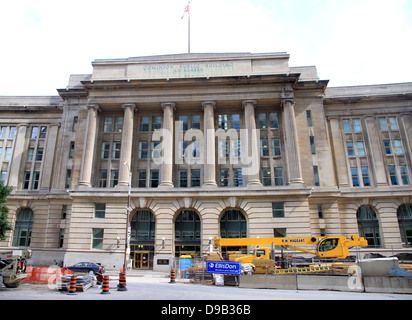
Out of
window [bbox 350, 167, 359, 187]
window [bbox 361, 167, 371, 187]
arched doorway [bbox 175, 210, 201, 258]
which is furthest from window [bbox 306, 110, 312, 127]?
arched doorway [bbox 175, 210, 201, 258]

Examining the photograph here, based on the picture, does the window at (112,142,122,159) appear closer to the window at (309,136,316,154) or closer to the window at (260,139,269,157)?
the window at (260,139,269,157)

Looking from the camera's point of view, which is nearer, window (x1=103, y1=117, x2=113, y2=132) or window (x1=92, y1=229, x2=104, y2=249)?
window (x1=92, y1=229, x2=104, y2=249)

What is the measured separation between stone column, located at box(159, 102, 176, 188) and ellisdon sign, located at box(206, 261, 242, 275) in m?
16.8

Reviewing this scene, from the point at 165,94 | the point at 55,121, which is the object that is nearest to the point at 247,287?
the point at 165,94

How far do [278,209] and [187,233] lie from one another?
1180 centimetres

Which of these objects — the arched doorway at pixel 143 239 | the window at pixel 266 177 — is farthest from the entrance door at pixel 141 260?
the window at pixel 266 177

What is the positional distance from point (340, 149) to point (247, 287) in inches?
1117

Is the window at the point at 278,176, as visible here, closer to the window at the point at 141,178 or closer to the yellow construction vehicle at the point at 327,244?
the yellow construction vehicle at the point at 327,244

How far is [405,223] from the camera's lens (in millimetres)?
37812

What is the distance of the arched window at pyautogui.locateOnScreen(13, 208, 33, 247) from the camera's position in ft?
133

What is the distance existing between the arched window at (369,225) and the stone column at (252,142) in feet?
49.1

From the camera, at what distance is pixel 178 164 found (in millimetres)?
39188

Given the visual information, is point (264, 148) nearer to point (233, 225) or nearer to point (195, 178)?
point (195, 178)

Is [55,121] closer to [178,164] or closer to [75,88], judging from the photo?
[75,88]
